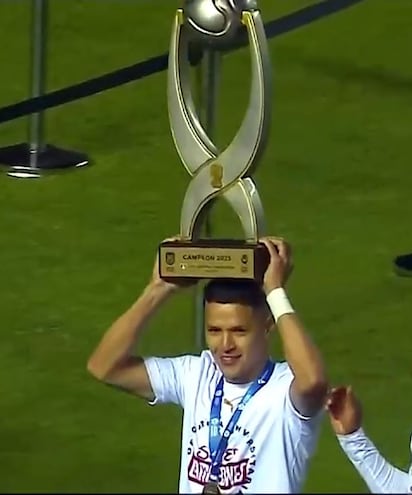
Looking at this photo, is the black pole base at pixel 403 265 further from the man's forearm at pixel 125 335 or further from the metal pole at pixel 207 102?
the man's forearm at pixel 125 335

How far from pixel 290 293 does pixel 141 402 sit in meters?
1.16

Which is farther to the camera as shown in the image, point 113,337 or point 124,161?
point 124,161

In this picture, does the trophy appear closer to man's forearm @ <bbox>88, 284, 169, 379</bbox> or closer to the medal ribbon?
man's forearm @ <bbox>88, 284, 169, 379</bbox>

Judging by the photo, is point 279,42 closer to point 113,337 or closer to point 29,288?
point 29,288

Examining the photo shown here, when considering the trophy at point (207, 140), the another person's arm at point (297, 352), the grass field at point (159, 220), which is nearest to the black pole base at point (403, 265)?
the grass field at point (159, 220)

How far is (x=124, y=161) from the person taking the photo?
8.76 meters

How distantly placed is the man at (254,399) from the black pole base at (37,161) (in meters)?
4.61

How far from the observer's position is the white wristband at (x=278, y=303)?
382 centimetres

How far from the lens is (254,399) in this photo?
3.92 meters

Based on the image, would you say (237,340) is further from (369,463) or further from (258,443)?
(369,463)

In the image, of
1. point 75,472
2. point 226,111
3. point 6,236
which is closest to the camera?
point 75,472

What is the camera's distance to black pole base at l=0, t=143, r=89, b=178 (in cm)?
848

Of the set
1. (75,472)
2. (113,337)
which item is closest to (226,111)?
(113,337)

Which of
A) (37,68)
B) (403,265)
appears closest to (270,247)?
(403,265)
